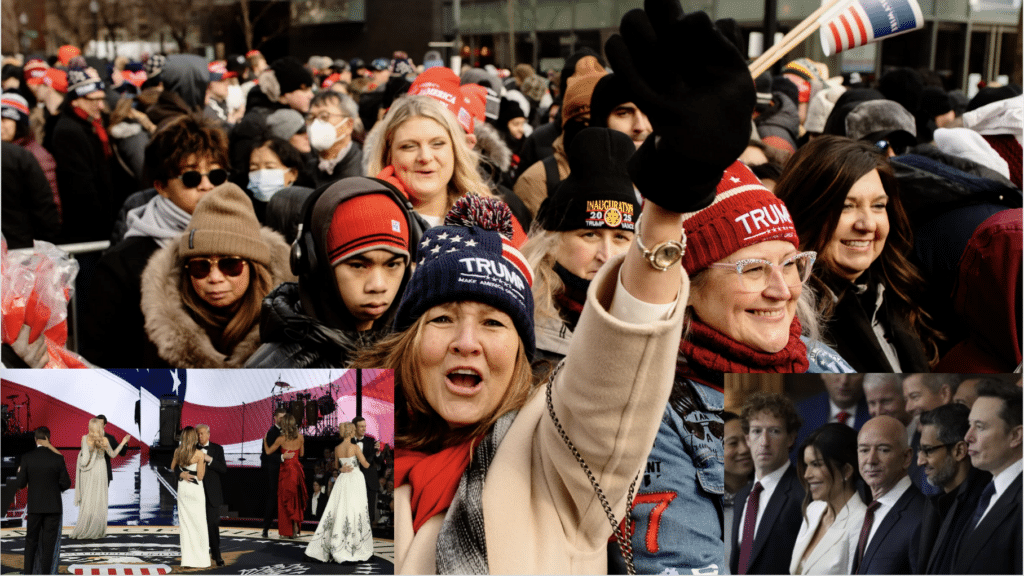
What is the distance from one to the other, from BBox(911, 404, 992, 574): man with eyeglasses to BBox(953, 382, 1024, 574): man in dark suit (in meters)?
0.01

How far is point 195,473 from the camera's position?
1.63 meters

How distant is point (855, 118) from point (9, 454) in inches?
197

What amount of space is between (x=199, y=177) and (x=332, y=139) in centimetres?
167

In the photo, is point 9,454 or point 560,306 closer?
point 9,454

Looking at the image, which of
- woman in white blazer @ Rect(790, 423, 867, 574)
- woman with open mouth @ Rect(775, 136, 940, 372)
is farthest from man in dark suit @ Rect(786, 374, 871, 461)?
woman with open mouth @ Rect(775, 136, 940, 372)

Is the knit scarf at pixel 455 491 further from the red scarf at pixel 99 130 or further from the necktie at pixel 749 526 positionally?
the red scarf at pixel 99 130

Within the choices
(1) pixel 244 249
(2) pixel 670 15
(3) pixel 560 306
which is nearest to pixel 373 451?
(2) pixel 670 15

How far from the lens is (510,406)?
6.30 feet

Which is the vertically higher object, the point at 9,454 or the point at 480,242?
the point at 480,242

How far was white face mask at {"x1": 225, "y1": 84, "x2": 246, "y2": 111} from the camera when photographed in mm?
12086

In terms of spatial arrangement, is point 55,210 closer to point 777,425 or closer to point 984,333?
point 984,333

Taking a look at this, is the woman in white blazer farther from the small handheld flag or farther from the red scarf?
the red scarf

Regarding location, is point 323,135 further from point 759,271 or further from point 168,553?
point 168,553

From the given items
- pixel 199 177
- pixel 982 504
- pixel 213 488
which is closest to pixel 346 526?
pixel 213 488
